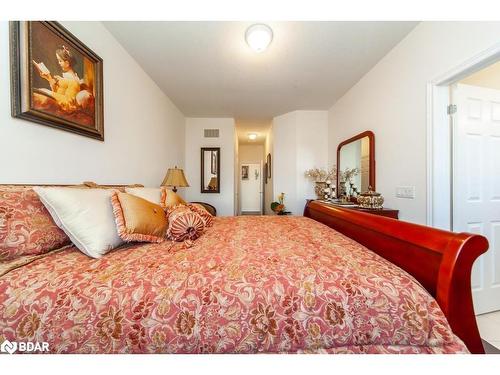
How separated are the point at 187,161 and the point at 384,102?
3.48 metres

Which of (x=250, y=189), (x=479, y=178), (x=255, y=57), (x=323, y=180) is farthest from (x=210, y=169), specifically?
(x=479, y=178)

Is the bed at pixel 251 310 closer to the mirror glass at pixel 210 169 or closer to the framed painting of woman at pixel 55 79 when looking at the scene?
the framed painting of woman at pixel 55 79

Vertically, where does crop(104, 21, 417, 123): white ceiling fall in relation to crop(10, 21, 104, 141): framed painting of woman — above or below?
above

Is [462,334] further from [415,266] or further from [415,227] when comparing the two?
[415,227]

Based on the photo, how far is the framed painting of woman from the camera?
1.13m

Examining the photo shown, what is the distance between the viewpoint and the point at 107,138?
6.07 ft

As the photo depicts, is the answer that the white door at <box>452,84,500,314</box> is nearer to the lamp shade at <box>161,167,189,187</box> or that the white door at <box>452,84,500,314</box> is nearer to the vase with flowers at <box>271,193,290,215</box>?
the vase with flowers at <box>271,193,290,215</box>

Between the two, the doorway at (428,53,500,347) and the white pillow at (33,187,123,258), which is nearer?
the white pillow at (33,187,123,258)

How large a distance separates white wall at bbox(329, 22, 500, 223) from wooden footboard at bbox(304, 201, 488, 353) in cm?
112

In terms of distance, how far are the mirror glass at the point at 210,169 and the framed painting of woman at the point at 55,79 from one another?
243 cm

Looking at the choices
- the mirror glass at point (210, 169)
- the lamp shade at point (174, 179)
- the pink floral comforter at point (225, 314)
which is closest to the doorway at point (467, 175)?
the pink floral comforter at point (225, 314)

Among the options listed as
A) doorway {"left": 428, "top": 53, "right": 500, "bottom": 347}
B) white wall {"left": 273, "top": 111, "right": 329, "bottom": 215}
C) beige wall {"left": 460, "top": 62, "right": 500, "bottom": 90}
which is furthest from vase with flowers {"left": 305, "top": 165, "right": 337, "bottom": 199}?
beige wall {"left": 460, "top": 62, "right": 500, "bottom": 90}

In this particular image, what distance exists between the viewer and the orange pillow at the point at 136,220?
1.08 metres

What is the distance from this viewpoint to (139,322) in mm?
672
